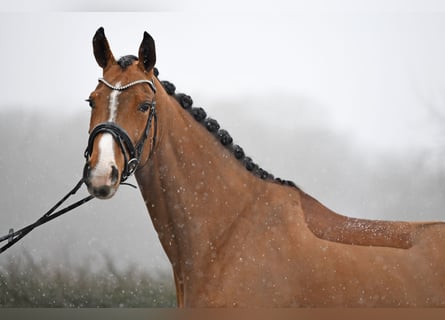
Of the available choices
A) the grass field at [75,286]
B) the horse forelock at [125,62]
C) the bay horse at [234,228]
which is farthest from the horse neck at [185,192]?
the grass field at [75,286]

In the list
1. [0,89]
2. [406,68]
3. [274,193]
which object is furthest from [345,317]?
[0,89]

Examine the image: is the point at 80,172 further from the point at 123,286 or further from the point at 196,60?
the point at 196,60

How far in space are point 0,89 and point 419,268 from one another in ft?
8.07

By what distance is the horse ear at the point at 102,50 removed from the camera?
1.69 m

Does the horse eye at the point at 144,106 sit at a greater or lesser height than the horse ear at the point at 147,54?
lesser

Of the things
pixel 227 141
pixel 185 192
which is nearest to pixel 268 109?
pixel 227 141

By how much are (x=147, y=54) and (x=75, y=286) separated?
5.71ft

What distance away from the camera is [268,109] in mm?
2877

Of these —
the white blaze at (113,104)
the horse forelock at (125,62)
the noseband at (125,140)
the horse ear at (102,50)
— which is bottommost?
the noseband at (125,140)

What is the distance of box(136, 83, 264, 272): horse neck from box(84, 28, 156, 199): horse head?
0.08 metres

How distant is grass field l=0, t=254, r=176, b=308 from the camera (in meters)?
2.89

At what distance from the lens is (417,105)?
285 cm

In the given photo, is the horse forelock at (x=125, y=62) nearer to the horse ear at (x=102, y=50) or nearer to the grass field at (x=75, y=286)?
the horse ear at (x=102, y=50)

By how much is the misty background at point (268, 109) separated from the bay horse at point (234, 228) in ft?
3.46
